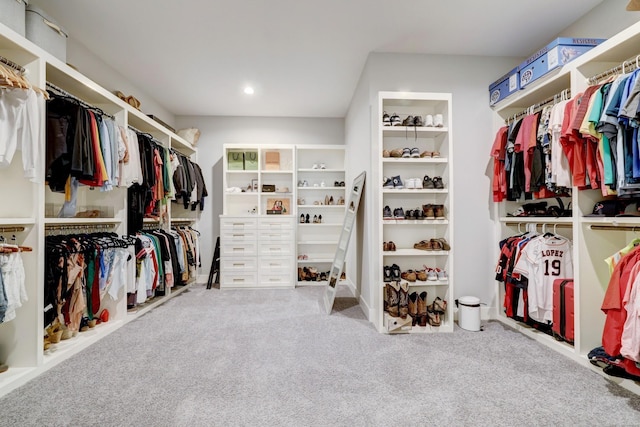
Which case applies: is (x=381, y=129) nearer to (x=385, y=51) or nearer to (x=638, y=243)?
(x=385, y=51)

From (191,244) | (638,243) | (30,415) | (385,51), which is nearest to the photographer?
(30,415)

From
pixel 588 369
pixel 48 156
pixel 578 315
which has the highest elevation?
pixel 48 156

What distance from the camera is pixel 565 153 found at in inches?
87.2

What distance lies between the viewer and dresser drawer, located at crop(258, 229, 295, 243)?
14.9 feet

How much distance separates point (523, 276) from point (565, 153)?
41.5 inches

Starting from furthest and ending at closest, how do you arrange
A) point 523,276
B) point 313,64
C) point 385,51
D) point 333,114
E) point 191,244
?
point 333,114 < point 191,244 < point 313,64 < point 385,51 < point 523,276

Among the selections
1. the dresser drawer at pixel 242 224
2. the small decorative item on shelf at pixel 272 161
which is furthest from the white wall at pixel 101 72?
the dresser drawer at pixel 242 224

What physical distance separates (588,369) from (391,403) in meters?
1.47

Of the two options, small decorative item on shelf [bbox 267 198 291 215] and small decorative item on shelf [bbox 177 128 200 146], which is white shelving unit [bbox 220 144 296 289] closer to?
small decorative item on shelf [bbox 267 198 291 215]

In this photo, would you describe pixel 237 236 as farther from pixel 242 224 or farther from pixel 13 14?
pixel 13 14

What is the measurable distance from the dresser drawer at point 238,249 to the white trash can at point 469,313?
9.26ft

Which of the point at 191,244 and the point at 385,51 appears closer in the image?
the point at 385,51

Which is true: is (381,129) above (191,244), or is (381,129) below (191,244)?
above

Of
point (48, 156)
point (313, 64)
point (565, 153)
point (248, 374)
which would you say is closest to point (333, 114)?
point (313, 64)
